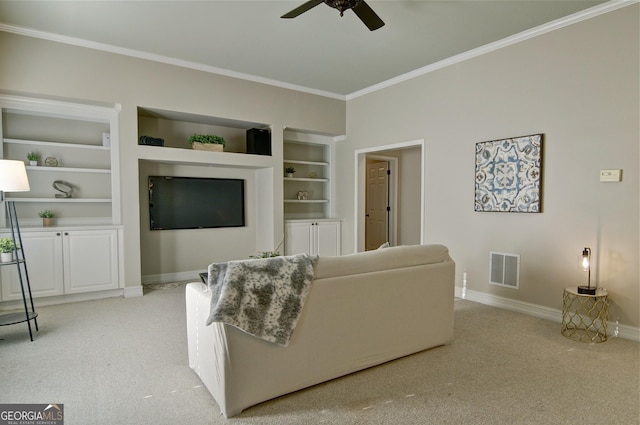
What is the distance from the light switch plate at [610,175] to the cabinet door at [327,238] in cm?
371

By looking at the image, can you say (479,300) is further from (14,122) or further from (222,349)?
(14,122)

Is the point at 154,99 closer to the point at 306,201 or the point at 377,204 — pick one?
the point at 306,201

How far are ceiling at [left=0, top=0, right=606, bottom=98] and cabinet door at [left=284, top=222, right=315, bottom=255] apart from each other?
2.33m

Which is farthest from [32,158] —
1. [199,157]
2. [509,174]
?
[509,174]

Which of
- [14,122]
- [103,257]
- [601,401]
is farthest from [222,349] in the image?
[14,122]

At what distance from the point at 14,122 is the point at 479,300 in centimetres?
577

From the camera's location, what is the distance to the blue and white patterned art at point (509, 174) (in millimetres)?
3588

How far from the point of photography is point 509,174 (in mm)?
3787

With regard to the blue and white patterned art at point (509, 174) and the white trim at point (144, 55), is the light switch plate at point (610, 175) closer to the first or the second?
the blue and white patterned art at point (509, 174)

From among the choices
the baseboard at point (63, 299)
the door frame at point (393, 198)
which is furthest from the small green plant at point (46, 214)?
the door frame at point (393, 198)

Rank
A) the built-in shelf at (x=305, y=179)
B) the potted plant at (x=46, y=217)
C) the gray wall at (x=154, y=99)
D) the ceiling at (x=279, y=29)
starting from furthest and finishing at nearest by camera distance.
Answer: the built-in shelf at (x=305, y=179) < the potted plant at (x=46, y=217) < the gray wall at (x=154, y=99) < the ceiling at (x=279, y=29)

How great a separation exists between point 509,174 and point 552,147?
464mm
